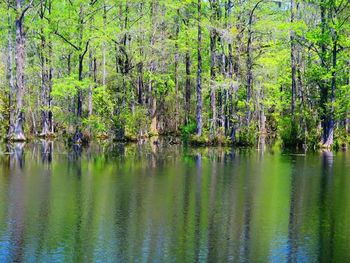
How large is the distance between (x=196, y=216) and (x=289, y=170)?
9257 mm

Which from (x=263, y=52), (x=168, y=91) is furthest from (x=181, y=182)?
(x=168, y=91)

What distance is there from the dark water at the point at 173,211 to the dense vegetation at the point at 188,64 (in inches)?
398

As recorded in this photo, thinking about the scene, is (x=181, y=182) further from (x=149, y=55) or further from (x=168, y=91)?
(x=168, y=91)

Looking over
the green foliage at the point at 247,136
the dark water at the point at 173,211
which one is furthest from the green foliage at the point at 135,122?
the dark water at the point at 173,211

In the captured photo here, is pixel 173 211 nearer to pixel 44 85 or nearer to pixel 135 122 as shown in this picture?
pixel 135 122

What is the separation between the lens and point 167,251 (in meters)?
9.59

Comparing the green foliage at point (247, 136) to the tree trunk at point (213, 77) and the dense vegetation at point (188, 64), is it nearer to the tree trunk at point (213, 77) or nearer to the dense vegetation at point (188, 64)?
the dense vegetation at point (188, 64)

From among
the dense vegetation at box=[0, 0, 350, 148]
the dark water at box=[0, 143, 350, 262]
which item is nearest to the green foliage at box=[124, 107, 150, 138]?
the dense vegetation at box=[0, 0, 350, 148]

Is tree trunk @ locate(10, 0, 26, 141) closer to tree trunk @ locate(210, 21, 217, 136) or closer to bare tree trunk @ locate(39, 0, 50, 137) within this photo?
bare tree trunk @ locate(39, 0, 50, 137)

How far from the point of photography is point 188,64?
4441cm

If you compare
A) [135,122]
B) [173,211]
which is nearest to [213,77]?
[135,122]

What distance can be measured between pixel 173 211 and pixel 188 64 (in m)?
32.4

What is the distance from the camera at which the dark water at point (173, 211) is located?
31.6 ft

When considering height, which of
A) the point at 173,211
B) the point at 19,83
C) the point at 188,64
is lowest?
the point at 173,211
